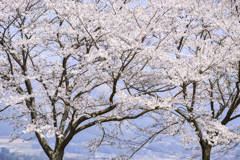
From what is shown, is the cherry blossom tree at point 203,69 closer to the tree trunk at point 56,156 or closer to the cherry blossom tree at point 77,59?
the cherry blossom tree at point 77,59

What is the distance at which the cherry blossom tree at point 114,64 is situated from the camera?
15.4 feet

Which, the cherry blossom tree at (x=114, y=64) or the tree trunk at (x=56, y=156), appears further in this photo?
the tree trunk at (x=56, y=156)

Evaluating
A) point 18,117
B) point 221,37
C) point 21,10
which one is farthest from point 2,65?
point 221,37

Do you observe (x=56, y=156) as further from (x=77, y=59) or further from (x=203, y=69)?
(x=203, y=69)

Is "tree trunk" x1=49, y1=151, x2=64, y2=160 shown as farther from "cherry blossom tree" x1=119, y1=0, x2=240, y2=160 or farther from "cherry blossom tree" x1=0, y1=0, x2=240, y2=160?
"cherry blossom tree" x1=119, y1=0, x2=240, y2=160

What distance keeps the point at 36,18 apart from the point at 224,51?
18.2ft

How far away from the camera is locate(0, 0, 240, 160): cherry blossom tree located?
15.4 feet

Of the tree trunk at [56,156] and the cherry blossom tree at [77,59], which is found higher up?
the cherry blossom tree at [77,59]

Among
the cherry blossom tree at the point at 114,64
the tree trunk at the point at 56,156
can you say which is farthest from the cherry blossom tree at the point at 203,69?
the tree trunk at the point at 56,156

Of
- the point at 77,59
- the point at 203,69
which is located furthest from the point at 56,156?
the point at 203,69

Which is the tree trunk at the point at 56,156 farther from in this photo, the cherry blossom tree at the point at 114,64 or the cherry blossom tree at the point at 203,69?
the cherry blossom tree at the point at 203,69

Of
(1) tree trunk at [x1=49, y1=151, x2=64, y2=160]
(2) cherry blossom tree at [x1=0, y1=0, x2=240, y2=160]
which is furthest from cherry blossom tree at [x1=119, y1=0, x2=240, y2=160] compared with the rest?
(1) tree trunk at [x1=49, y1=151, x2=64, y2=160]

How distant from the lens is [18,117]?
707 cm

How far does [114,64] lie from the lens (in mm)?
5797
